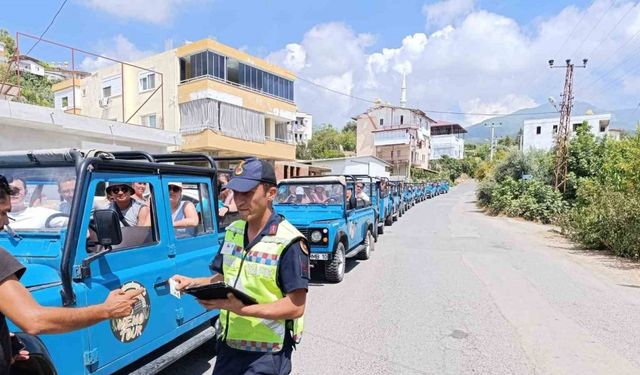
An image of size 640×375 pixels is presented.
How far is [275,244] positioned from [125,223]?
1.93 m

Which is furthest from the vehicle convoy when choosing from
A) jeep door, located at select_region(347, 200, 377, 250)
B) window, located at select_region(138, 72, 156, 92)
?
window, located at select_region(138, 72, 156, 92)

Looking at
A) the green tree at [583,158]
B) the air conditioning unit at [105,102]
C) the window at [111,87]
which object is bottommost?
the green tree at [583,158]

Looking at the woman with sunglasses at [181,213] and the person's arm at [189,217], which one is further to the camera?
the person's arm at [189,217]

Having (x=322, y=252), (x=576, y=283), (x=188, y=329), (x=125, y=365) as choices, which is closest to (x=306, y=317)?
(x=322, y=252)

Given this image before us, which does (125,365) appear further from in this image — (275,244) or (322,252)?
(322,252)

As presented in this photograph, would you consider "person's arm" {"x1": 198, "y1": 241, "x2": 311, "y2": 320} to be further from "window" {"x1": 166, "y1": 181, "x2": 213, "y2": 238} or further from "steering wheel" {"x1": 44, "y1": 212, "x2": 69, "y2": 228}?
"window" {"x1": 166, "y1": 181, "x2": 213, "y2": 238}

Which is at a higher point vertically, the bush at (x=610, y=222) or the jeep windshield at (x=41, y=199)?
the jeep windshield at (x=41, y=199)

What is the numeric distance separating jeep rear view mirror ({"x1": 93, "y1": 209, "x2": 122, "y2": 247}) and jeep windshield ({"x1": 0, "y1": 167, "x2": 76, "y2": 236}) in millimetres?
434

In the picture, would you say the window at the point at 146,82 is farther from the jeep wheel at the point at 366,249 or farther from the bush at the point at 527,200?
the bush at the point at 527,200

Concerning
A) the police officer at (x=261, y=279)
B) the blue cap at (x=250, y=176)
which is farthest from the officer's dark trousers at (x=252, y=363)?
the blue cap at (x=250, y=176)

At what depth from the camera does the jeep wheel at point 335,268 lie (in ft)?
24.8

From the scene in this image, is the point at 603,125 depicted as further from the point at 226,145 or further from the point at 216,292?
the point at 216,292

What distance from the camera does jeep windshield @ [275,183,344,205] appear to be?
30.2 ft

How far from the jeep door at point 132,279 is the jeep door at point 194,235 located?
5.3 inches
